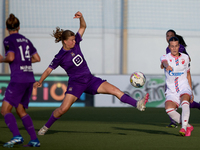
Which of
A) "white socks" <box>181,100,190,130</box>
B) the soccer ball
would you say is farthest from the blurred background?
"white socks" <box>181,100,190,130</box>

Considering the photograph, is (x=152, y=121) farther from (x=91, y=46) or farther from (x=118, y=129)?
(x=91, y=46)

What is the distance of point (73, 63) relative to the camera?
5797mm

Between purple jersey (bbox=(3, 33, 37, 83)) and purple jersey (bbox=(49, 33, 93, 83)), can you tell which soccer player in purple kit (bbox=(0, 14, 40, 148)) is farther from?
purple jersey (bbox=(49, 33, 93, 83))

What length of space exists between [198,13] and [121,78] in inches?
178

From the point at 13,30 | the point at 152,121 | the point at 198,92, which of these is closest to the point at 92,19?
the point at 198,92

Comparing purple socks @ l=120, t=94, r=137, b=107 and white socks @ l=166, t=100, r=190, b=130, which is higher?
purple socks @ l=120, t=94, r=137, b=107

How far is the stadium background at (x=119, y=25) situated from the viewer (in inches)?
556

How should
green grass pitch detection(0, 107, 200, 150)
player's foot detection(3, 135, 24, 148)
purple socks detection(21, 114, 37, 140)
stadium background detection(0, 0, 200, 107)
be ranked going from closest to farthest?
1. player's foot detection(3, 135, 24, 148)
2. purple socks detection(21, 114, 37, 140)
3. green grass pitch detection(0, 107, 200, 150)
4. stadium background detection(0, 0, 200, 107)

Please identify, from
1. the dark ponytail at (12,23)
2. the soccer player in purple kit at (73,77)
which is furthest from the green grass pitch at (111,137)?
the dark ponytail at (12,23)

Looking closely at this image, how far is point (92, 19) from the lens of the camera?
14.2 meters

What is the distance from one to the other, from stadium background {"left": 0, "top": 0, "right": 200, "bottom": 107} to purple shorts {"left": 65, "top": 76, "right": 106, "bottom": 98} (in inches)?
319

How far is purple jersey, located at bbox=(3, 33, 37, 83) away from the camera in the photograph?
184 inches

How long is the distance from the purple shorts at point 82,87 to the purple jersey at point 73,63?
0.18ft

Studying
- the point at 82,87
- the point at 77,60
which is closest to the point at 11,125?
the point at 82,87
